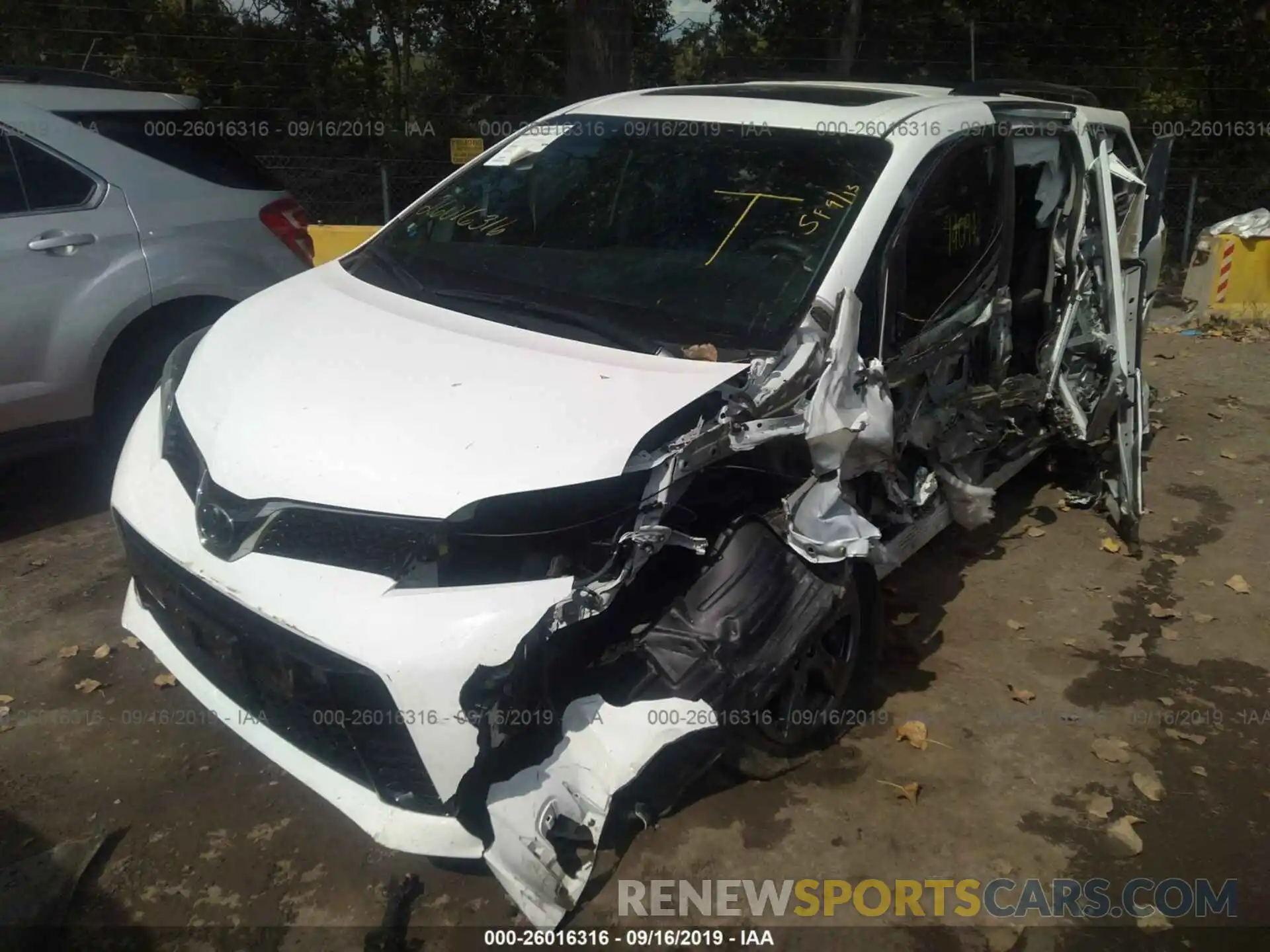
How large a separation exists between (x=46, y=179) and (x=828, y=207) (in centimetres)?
344

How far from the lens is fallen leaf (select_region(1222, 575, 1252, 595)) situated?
4.47 metres

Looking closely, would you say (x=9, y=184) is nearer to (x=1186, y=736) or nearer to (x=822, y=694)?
A: (x=822, y=694)

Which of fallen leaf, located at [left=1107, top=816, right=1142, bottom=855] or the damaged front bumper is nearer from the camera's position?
the damaged front bumper

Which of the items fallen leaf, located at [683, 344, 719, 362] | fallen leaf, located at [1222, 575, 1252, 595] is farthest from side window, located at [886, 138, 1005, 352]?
fallen leaf, located at [1222, 575, 1252, 595]

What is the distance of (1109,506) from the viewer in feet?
16.0

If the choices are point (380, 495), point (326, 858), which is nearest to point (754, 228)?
point (380, 495)

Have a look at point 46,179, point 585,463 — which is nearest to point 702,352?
point 585,463

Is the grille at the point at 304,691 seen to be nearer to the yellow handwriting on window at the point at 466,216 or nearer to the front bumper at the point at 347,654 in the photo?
the front bumper at the point at 347,654

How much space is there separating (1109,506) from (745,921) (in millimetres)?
3153

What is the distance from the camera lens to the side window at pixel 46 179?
435 centimetres

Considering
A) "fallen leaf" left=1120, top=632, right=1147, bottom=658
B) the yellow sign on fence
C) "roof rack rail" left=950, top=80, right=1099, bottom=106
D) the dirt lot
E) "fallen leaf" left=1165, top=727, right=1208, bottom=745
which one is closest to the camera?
the dirt lot

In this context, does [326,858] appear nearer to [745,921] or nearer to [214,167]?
[745,921]

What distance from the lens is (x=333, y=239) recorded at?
675 centimetres

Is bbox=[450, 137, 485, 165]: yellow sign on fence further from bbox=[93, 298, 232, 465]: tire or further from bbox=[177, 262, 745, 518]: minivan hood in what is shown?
bbox=[177, 262, 745, 518]: minivan hood
